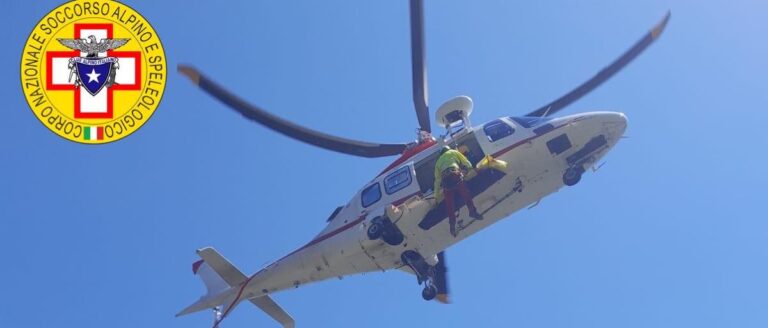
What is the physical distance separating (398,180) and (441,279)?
2819 mm

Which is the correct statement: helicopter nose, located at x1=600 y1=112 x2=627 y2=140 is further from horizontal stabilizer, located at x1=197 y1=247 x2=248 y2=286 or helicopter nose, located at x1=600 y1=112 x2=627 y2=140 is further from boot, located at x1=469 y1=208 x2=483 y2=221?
horizontal stabilizer, located at x1=197 y1=247 x2=248 y2=286

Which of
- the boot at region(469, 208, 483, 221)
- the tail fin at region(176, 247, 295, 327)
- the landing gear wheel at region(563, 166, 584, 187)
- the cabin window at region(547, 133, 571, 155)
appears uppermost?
the cabin window at region(547, 133, 571, 155)

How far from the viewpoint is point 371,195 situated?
1675cm

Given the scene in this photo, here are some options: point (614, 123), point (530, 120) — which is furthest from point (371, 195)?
point (614, 123)

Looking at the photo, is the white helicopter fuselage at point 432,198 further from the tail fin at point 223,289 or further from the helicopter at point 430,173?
the tail fin at point 223,289

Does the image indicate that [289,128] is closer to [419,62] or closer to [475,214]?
A: [419,62]

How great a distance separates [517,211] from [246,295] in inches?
289

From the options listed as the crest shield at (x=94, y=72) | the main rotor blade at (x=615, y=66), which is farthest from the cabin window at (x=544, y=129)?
the crest shield at (x=94, y=72)

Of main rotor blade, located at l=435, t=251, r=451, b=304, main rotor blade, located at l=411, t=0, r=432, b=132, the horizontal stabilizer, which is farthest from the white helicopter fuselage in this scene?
the horizontal stabilizer

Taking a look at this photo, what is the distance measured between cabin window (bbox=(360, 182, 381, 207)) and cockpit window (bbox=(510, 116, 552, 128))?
10.8 feet

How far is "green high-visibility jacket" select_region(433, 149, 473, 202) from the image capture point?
47.9 feet

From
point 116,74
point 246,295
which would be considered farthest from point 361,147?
point 116,74

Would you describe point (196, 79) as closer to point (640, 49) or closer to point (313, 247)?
point (313, 247)

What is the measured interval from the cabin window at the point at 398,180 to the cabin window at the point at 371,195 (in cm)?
27
